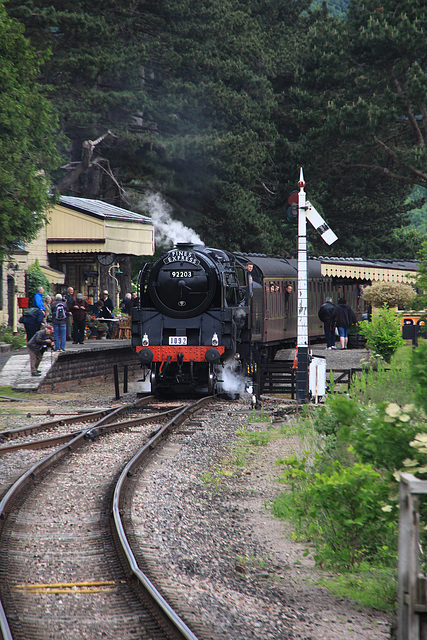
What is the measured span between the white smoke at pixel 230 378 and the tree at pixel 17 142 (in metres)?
6.86

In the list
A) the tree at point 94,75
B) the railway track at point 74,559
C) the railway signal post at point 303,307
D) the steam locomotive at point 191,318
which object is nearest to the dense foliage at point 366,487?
the railway track at point 74,559

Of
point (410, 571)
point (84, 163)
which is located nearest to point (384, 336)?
point (410, 571)

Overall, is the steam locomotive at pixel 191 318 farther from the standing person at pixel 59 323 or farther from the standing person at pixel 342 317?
the standing person at pixel 342 317

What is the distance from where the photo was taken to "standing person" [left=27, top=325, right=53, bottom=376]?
1923 centimetres

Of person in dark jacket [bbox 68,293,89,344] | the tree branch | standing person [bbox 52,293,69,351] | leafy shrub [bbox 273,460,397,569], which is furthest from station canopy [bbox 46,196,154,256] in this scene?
leafy shrub [bbox 273,460,397,569]

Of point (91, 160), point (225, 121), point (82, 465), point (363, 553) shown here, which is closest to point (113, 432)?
point (82, 465)

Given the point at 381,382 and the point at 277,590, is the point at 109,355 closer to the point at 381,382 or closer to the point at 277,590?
the point at 381,382

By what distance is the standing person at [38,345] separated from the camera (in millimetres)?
19234

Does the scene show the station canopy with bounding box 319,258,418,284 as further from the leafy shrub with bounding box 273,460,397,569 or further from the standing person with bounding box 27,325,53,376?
the leafy shrub with bounding box 273,460,397,569

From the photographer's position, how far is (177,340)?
17578 mm

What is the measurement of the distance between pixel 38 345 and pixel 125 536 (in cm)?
1257

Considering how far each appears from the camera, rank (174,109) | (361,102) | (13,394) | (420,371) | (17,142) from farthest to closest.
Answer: (174,109), (361,102), (17,142), (13,394), (420,371)

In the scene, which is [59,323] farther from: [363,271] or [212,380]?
[363,271]

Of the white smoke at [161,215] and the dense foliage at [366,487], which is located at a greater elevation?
the white smoke at [161,215]
